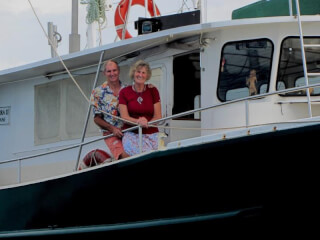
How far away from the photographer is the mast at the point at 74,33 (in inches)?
476

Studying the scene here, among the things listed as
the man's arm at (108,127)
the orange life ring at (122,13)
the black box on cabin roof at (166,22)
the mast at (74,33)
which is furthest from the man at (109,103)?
the mast at (74,33)

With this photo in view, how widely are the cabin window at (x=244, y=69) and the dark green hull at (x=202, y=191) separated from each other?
1.26m

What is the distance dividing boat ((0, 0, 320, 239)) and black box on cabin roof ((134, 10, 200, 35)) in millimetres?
16

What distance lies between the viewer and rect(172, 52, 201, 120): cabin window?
9328mm

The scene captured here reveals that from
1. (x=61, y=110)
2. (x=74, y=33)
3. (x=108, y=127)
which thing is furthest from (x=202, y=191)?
(x=74, y=33)

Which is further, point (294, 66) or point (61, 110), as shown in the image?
point (61, 110)

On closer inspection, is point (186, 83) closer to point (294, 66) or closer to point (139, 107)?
point (139, 107)

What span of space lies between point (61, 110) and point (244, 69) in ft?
10.4

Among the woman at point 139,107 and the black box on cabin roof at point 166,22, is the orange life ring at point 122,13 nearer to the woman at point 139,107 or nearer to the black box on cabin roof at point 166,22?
the black box on cabin roof at point 166,22

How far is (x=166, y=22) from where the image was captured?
31.7 ft

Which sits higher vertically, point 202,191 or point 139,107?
point 139,107

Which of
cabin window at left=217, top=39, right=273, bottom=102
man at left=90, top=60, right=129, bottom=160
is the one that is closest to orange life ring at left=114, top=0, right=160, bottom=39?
man at left=90, top=60, right=129, bottom=160

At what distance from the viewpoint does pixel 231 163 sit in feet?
25.2

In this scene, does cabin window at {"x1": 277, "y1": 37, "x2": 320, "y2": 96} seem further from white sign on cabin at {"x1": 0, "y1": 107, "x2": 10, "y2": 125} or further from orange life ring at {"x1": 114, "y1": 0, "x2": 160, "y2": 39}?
white sign on cabin at {"x1": 0, "y1": 107, "x2": 10, "y2": 125}
